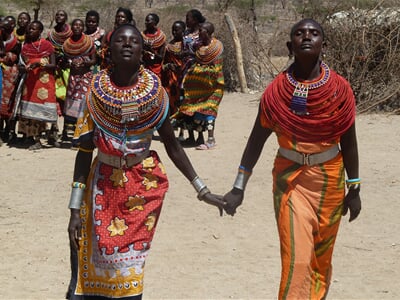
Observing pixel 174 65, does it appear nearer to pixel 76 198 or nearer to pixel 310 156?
pixel 310 156

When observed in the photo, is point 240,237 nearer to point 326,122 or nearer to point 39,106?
point 326,122

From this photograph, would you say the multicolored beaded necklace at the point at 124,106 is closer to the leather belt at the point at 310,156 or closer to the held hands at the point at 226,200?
the held hands at the point at 226,200

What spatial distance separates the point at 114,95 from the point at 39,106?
20.7 ft

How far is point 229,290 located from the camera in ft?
16.4

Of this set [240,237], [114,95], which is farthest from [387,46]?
[114,95]

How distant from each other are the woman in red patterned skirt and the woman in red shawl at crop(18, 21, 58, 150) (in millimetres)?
5823

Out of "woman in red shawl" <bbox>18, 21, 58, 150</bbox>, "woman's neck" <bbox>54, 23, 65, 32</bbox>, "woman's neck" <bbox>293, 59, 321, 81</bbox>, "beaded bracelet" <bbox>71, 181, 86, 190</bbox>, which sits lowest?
"woman in red shawl" <bbox>18, 21, 58, 150</bbox>

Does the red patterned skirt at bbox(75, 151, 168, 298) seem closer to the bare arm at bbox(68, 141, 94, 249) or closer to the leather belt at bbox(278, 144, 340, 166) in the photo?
the bare arm at bbox(68, 141, 94, 249)

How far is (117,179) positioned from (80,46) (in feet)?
19.2

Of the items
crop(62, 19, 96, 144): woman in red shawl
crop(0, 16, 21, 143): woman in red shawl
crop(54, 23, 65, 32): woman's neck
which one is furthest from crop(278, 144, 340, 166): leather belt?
crop(54, 23, 65, 32): woman's neck

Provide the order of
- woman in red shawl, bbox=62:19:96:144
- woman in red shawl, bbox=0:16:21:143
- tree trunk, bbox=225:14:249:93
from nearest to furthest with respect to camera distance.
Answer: woman in red shawl, bbox=62:19:96:144
woman in red shawl, bbox=0:16:21:143
tree trunk, bbox=225:14:249:93

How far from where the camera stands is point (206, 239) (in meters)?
6.09

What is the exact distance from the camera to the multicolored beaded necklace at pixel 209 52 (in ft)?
31.3

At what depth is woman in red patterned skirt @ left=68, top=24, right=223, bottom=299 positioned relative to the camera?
3691 mm
